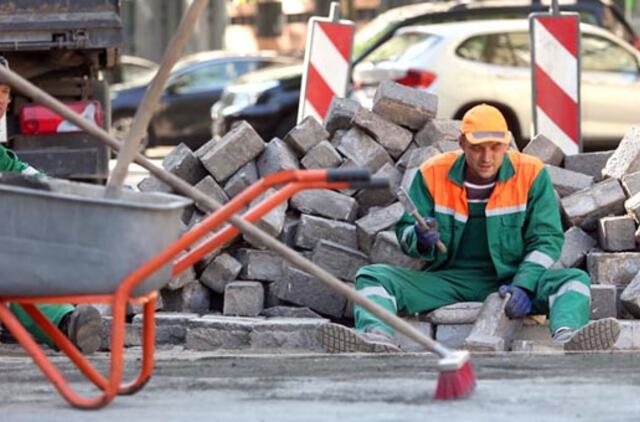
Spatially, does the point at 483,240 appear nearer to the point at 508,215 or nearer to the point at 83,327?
the point at 508,215

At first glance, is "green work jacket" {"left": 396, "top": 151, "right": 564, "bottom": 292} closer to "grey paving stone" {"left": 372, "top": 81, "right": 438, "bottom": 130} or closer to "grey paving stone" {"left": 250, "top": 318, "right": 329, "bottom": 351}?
"grey paving stone" {"left": 250, "top": 318, "right": 329, "bottom": 351}

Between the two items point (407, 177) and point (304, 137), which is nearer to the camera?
point (407, 177)

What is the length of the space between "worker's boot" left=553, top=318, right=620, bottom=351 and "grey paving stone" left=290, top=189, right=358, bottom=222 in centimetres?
210

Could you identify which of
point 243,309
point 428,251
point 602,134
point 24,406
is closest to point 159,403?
point 24,406

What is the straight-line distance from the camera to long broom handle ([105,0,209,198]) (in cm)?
589

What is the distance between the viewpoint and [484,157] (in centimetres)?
816

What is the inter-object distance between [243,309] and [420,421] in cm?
351

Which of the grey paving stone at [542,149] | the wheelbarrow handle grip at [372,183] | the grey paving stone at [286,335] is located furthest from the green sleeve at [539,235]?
the wheelbarrow handle grip at [372,183]

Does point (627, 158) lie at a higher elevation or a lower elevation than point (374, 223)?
higher

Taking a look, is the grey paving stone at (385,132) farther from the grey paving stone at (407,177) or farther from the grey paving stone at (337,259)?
the grey paving stone at (337,259)

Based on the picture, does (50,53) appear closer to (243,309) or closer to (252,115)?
(243,309)

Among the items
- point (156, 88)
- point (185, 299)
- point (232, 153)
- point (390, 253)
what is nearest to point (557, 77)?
point (232, 153)

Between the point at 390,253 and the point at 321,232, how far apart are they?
454 millimetres

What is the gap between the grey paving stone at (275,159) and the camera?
953 centimetres
